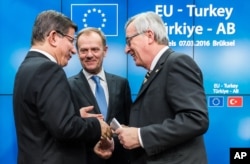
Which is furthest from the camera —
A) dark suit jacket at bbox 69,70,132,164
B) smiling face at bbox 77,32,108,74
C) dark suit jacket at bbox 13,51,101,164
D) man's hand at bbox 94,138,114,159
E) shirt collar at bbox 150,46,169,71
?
smiling face at bbox 77,32,108,74

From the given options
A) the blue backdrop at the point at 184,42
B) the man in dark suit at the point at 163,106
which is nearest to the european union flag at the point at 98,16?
the blue backdrop at the point at 184,42

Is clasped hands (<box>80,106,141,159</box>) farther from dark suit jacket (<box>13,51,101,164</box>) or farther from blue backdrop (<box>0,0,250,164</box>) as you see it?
blue backdrop (<box>0,0,250,164</box>)

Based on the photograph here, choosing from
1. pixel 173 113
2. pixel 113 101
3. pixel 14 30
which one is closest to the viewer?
pixel 173 113

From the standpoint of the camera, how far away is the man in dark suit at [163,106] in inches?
71.1

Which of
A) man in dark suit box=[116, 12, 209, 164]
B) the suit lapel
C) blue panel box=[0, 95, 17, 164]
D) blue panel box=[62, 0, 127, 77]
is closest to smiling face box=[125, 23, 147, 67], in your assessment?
man in dark suit box=[116, 12, 209, 164]

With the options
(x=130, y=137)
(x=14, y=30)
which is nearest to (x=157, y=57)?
(x=130, y=137)

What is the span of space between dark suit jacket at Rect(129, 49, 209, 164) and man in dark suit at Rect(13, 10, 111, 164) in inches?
11.1

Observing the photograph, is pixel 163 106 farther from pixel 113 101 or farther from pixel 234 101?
pixel 234 101

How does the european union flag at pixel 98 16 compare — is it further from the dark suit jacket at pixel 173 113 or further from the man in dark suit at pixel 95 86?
the dark suit jacket at pixel 173 113

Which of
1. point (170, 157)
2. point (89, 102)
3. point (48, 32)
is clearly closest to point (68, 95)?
point (48, 32)

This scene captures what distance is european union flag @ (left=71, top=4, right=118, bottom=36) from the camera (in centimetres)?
369

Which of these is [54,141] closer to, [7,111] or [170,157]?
[170,157]

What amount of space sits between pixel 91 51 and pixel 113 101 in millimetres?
399

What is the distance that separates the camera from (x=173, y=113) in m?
1.90
